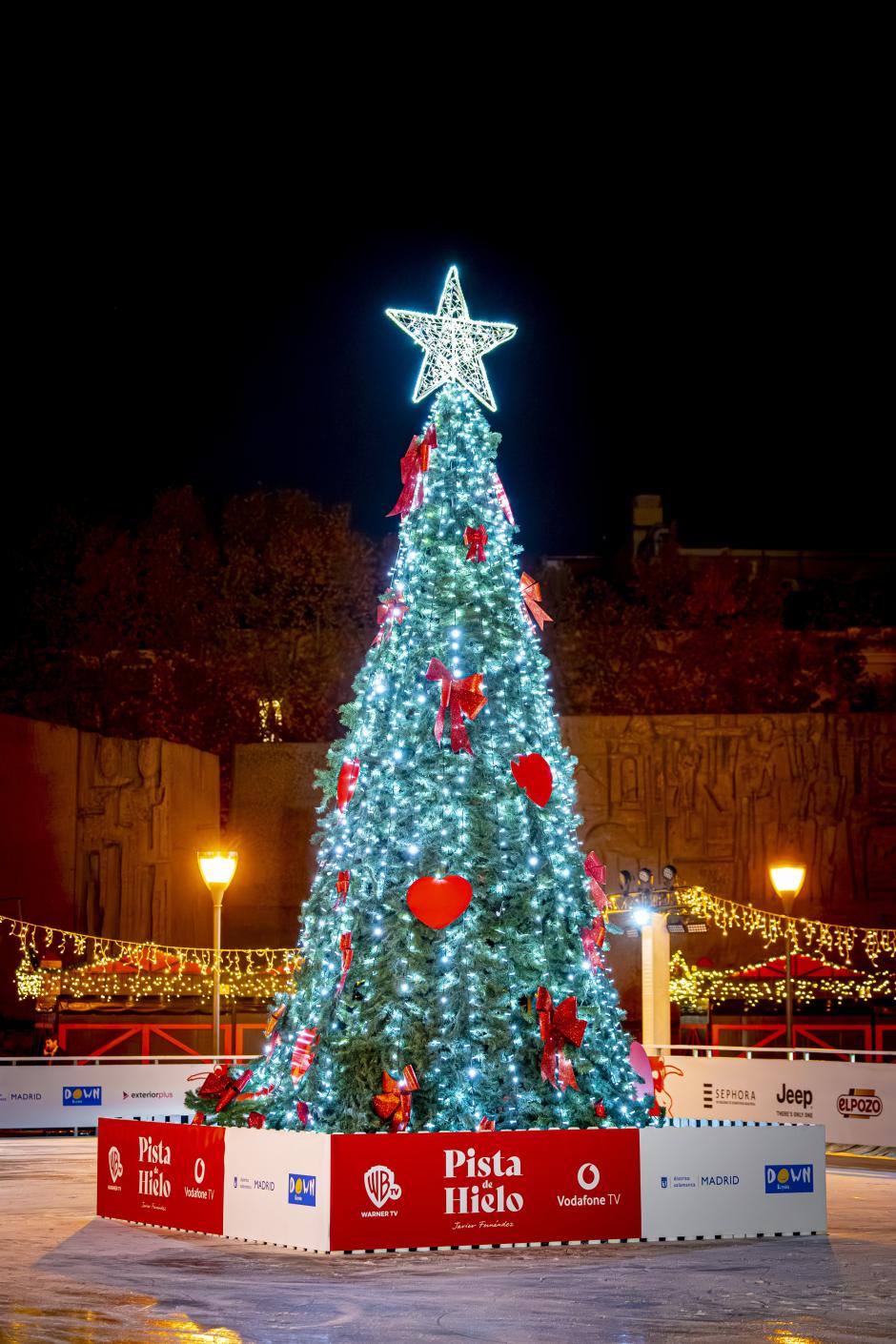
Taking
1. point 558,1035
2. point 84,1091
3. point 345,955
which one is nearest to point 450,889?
point 345,955

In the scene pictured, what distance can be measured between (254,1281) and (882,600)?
117ft

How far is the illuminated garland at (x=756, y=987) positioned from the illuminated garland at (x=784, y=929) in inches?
22.1

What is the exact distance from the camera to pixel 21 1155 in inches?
616

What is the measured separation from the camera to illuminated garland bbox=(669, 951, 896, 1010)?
78.7ft

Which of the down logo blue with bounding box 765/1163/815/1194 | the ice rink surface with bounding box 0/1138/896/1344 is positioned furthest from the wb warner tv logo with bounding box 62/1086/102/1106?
the down logo blue with bounding box 765/1163/815/1194

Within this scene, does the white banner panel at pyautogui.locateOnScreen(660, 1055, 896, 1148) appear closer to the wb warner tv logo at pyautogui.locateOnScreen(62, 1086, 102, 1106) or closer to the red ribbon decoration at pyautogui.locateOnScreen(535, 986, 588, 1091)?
the red ribbon decoration at pyautogui.locateOnScreen(535, 986, 588, 1091)

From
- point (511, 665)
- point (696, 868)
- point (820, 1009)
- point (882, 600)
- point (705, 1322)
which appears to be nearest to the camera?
point (705, 1322)

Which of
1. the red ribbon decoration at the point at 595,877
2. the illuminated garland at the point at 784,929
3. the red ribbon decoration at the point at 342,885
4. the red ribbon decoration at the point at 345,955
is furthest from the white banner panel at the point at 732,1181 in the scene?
the illuminated garland at the point at 784,929

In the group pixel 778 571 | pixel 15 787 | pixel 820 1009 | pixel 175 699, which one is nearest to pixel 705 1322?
pixel 820 1009

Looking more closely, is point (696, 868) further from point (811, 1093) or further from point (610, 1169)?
point (610, 1169)

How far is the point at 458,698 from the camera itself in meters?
10.4

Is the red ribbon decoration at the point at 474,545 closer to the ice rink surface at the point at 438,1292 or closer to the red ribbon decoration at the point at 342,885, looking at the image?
the red ribbon decoration at the point at 342,885

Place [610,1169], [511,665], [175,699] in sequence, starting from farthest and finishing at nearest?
1. [175,699]
2. [511,665]
3. [610,1169]

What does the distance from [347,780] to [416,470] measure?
7.18 feet
